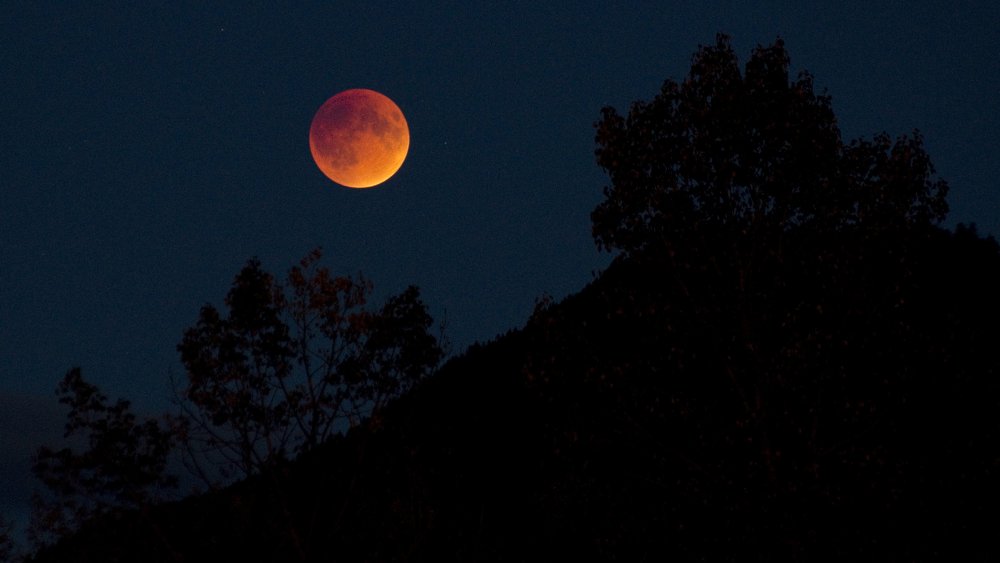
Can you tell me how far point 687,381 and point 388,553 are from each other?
16998mm

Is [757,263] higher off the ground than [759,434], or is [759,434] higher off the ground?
[757,263]

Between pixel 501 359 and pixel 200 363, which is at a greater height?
pixel 501 359

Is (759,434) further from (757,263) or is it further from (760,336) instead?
(757,263)

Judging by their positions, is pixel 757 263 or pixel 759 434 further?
pixel 757 263

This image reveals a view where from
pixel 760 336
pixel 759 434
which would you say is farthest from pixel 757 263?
pixel 759 434

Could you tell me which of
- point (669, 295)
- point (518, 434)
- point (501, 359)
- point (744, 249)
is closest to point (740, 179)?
point (744, 249)

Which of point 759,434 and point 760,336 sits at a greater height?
point 760,336

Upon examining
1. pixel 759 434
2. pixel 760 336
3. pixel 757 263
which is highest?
pixel 757 263

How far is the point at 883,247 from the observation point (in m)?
22.8

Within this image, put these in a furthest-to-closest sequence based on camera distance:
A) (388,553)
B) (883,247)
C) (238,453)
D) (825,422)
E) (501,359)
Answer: (501,359) → (388,553) → (825,422) → (238,453) → (883,247)

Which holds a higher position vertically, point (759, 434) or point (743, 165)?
point (743, 165)

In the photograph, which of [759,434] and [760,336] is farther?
[760,336]

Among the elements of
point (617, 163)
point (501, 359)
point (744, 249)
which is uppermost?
point (501, 359)

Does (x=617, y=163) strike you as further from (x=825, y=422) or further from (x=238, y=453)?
(x=825, y=422)
